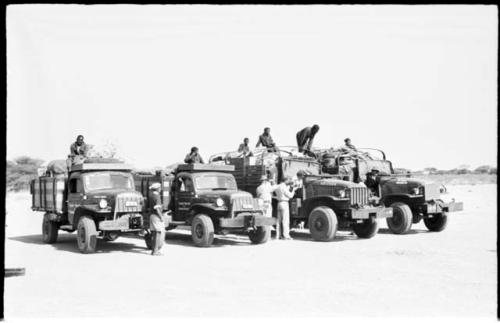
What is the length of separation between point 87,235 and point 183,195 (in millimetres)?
2829

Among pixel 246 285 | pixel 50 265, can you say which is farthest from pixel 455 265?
pixel 50 265

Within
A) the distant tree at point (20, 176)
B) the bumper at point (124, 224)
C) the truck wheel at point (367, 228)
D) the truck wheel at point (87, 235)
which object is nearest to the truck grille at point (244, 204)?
the bumper at point (124, 224)

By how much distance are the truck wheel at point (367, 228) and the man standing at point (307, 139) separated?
321cm

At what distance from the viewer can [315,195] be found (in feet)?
51.5

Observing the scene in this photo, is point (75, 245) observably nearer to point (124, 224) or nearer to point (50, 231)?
point (50, 231)

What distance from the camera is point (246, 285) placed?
28.4ft

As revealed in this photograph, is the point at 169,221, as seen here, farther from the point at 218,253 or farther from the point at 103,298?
the point at 103,298

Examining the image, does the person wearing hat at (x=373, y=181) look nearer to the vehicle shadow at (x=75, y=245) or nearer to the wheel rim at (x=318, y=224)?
the wheel rim at (x=318, y=224)

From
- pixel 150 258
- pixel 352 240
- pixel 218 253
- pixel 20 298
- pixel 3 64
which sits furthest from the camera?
pixel 352 240

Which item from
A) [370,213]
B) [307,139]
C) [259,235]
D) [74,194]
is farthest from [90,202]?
[307,139]

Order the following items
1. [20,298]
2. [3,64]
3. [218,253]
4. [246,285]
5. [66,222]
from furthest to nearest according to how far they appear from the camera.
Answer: [66,222] < [218,253] < [246,285] < [20,298] < [3,64]

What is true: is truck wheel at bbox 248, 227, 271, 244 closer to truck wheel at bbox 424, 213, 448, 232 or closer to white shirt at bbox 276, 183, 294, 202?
white shirt at bbox 276, 183, 294, 202

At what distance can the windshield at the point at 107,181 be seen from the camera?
Result: 43.3 feet

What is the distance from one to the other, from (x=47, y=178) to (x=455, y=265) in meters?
8.98
